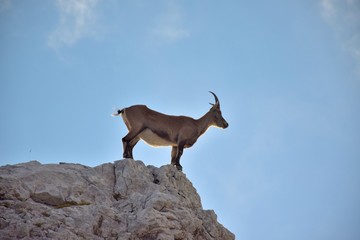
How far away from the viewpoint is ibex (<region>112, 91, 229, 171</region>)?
1858 centimetres

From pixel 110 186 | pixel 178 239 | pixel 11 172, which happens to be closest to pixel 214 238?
pixel 178 239

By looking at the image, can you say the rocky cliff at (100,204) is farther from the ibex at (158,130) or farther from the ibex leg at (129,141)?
the ibex at (158,130)

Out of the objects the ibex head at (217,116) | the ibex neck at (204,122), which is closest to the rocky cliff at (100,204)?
the ibex neck at (204,122)

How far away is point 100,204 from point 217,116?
978 cm

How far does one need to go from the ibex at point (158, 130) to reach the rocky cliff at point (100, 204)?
8.47 feet

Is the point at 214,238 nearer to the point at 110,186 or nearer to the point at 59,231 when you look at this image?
the point at 110,186

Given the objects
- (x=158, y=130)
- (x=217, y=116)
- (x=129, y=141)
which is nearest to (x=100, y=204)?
(x=129, y=141)

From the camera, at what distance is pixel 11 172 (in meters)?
13.7

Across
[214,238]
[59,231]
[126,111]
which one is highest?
[126,111]

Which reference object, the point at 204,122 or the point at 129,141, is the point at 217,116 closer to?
the point at 204,122

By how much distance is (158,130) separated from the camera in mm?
19141

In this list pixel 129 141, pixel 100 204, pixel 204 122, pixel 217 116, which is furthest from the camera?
pixel 217 116

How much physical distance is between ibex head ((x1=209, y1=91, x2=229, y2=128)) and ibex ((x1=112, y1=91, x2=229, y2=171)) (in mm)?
1640

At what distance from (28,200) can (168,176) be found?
4620mm
